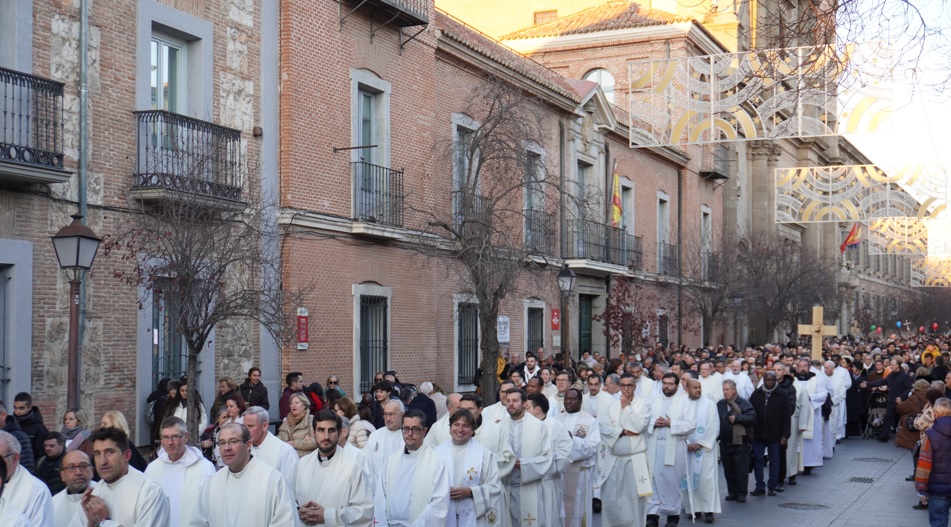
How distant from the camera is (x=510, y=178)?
74.2 ft

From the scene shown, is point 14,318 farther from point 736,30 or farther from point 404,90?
point 736,30

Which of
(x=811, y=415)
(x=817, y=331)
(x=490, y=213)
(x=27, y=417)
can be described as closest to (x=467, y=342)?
(x=490, y=213)

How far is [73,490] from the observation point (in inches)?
287

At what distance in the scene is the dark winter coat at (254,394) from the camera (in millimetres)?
17141

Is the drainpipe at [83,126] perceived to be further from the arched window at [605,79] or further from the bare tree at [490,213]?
the arched window at [605,79]

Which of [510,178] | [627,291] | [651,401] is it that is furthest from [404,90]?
[627,291]

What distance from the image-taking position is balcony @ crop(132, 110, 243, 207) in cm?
1582

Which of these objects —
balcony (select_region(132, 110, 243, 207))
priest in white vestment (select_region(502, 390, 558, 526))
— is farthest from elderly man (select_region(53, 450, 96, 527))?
balcony (select_region(132, 110, 243, 207))

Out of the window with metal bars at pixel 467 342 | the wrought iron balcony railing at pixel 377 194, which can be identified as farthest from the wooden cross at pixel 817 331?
the wrought iron balcony railing at pixel 377 194

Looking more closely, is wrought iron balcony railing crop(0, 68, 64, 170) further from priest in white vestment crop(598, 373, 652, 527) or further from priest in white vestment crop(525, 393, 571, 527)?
priest in white vestment crop(598, 373, 652, 527)

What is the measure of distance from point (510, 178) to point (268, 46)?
5210mm

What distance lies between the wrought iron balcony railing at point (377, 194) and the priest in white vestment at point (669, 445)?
805 centimetres

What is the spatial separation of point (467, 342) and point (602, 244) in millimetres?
8651

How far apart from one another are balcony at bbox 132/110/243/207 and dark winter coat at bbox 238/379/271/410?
8.49ft
